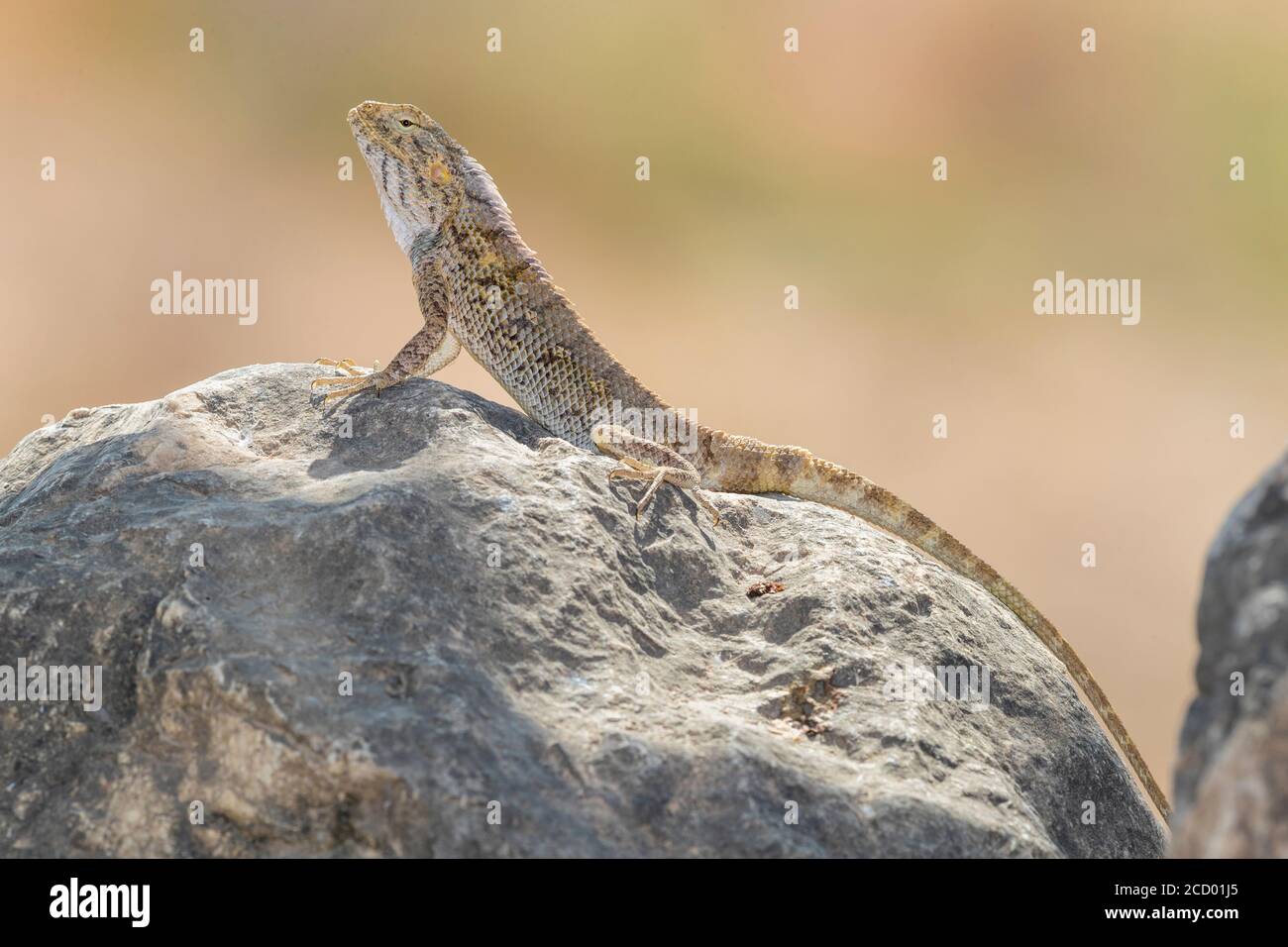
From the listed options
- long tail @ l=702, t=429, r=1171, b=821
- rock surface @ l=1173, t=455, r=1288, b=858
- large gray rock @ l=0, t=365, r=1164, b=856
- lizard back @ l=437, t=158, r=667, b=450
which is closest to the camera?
rock surface @ l=1173, t=455, r=1288, b=858

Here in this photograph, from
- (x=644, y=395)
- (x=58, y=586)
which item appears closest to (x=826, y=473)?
(x=644, y=395)

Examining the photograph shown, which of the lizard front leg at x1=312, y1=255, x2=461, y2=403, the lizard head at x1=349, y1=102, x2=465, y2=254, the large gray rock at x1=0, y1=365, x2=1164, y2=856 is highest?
the lizard head at x1=349, y1=102, x2=465, y2=254

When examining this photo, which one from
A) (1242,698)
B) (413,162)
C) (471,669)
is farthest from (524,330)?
(1242,698)

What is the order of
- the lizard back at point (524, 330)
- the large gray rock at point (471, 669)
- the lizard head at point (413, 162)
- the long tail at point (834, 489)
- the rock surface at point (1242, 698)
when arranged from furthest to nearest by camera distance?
the lizard head at point (413, 162) < the lizard back at point (524, 330) < the long tail at point (834, 489) < the large gray rock at point (471, 669) < the rock surface at point (1242, 698)

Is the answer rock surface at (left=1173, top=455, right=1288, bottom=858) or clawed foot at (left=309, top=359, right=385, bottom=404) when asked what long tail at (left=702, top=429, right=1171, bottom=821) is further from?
rock surface at (left=1173, top=455, right=1288, bottom=858)

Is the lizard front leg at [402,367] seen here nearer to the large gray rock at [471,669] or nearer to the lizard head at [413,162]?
the large gray rock at [471,669]

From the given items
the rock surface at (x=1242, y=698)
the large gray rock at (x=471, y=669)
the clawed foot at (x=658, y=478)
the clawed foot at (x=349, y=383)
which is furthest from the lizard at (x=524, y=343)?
the rock surface at (x=1242, y=698)

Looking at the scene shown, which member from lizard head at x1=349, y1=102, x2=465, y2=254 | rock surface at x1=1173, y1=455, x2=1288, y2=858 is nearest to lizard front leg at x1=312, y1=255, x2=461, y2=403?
lizard head at x1=349, y1=102, x2=465, y2=254
